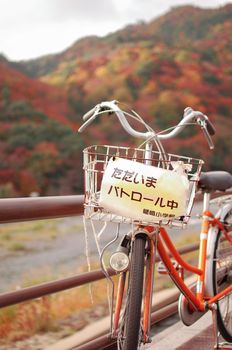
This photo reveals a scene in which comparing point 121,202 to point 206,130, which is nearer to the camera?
point 121,202

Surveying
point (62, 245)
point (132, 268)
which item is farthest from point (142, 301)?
point (62, 245)

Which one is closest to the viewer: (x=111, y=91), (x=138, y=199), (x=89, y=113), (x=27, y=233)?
(x=138, y=199)

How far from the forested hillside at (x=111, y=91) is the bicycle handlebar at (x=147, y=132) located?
86.3ft

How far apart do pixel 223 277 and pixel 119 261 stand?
1114mm

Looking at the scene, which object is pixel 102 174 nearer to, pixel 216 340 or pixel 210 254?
pixel 210 254

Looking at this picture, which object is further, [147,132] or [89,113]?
[89,113]

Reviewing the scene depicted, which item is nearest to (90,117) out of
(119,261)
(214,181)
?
(119,261)

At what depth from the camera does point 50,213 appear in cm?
245

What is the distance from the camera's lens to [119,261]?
211cm

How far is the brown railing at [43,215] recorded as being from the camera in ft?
7.09

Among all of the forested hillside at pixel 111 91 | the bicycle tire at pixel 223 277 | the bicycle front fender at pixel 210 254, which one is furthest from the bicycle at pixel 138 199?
the forested hillside at pixel 111 91

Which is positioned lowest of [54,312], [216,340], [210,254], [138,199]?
[54,312]

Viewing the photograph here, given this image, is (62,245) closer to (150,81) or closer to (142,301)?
(142,301)

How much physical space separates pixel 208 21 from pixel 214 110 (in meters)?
6.96
